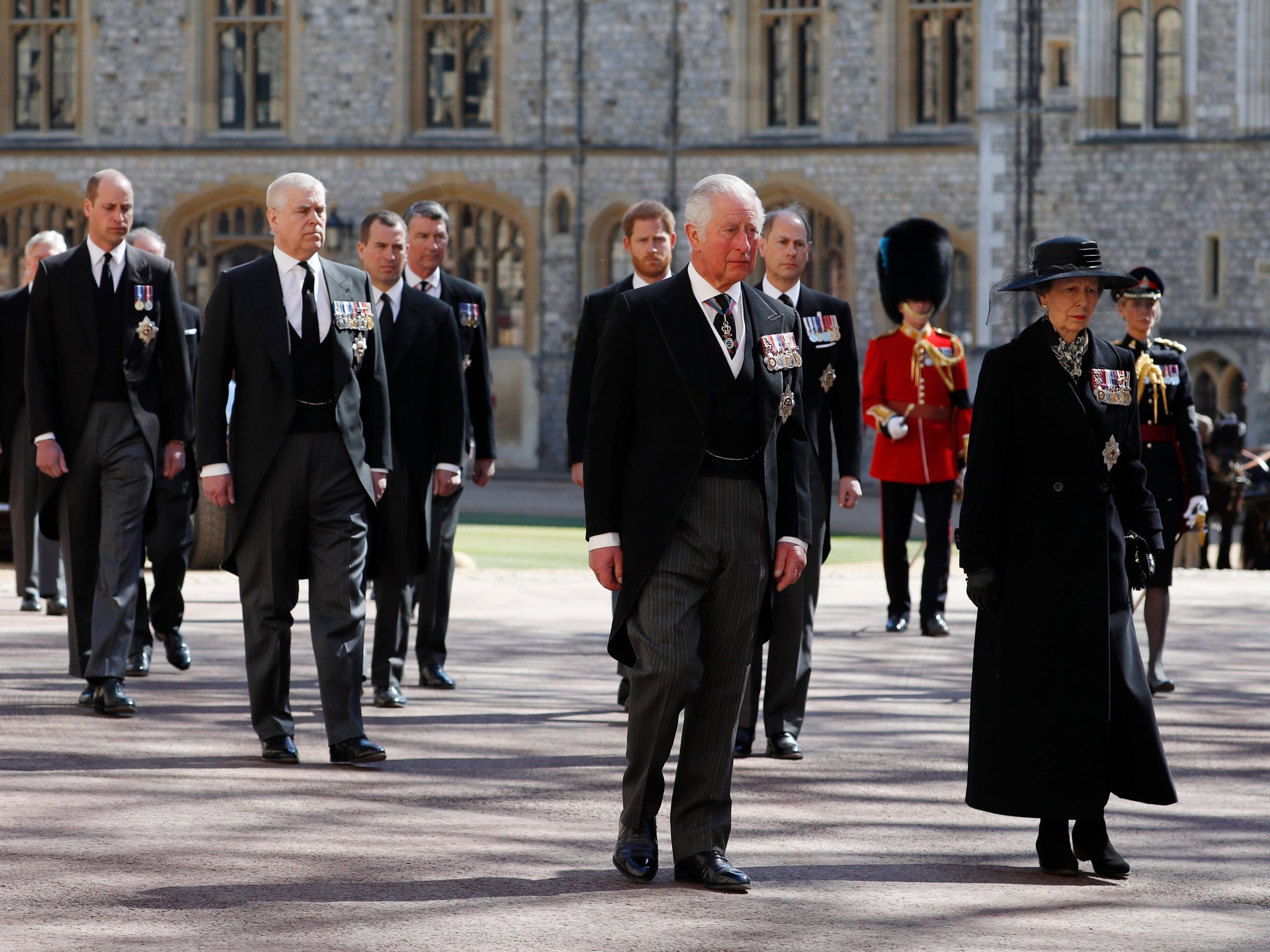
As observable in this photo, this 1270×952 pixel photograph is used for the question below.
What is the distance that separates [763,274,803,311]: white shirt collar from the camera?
6.59 m

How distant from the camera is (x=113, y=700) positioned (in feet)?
22.0

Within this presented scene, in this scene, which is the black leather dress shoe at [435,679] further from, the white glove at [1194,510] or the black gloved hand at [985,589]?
the black gloved hand at [985,589]

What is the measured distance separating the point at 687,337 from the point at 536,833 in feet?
4.56

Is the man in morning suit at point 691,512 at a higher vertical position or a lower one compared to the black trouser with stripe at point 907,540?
higher

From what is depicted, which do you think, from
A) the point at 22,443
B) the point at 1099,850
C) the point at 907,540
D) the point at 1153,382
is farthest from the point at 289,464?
the point at 907,540

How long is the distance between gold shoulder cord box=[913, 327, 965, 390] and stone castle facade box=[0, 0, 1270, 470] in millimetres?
15074

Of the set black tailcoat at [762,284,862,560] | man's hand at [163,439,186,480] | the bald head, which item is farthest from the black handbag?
the bald head

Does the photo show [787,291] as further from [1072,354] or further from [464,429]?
[1072,354]

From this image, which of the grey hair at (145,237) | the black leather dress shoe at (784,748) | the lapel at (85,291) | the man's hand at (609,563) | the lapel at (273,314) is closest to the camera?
the man's hand at (609,563)

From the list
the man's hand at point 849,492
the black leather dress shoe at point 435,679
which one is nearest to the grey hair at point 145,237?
the black leather dress shoe at point 435,679

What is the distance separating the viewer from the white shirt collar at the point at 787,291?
659 centimetres

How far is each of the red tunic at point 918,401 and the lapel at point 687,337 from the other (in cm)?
540

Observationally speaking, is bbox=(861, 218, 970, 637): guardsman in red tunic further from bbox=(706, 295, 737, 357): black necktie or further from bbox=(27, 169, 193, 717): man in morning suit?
bbox=(706, 295, 737, 357): black necktie

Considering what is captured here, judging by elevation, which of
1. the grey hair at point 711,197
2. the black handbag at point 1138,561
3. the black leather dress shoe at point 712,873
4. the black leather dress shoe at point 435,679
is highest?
the grey hair at point 711,197
